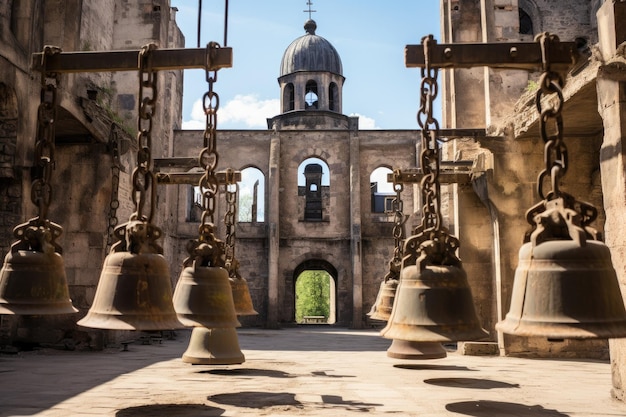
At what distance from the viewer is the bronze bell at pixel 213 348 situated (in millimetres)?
6414

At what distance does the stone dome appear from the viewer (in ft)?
99.7

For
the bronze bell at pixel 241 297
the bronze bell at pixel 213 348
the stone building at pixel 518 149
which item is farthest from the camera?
the bronze bell at pixel 213 348

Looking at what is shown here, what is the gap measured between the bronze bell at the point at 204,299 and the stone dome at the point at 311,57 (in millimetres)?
27156

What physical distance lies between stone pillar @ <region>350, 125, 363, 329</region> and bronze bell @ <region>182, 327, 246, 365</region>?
46.9 ft

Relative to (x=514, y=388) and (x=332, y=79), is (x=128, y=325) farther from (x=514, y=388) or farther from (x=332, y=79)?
(x=332, y=79)

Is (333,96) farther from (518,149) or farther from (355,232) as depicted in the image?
(518,149)

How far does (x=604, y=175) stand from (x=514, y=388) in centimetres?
228

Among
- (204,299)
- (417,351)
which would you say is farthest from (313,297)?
(204,299)

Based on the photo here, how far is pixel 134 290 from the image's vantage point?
3.31 m

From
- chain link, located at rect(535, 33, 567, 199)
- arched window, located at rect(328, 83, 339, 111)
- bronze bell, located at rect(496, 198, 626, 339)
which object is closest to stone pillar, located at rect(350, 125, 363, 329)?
arched window, located at rect(328, 83, 339, 111)

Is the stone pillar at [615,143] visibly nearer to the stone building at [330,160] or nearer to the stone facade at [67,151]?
the stone building at [330,160]

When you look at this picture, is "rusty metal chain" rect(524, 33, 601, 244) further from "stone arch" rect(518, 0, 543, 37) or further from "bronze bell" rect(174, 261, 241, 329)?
"stone arch" rect(518, 0, 543, 37)

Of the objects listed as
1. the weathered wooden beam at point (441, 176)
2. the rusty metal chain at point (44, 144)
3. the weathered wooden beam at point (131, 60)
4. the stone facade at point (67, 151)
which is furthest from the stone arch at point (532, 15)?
the rusty metal chain at point (44, 144)

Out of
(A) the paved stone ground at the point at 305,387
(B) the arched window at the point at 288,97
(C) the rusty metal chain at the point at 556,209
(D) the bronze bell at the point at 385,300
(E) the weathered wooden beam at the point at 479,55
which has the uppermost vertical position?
(B) the arched window at the point at 288,97
